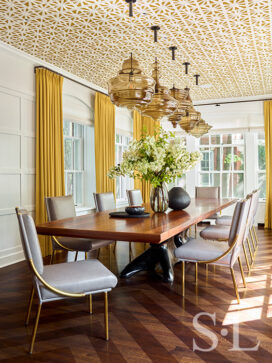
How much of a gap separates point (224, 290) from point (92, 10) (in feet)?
10.2

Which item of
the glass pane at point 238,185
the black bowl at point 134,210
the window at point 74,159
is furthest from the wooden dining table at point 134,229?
the glass pane at point 238,185

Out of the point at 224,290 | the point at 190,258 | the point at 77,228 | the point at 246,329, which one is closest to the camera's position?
the point at 246,329

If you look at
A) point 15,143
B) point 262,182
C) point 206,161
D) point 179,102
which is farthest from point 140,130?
point 15,143

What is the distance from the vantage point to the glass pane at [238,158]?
807 cm

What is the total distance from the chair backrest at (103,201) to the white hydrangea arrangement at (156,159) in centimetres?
106

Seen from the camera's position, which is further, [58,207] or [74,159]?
[74,159]

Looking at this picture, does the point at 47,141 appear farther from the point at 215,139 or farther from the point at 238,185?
the point at 238,185

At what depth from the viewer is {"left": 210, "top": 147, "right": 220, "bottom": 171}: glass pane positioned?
8.29 meters

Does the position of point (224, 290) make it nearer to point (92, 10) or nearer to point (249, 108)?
point (92, 10)

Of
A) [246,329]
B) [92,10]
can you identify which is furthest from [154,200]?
[92,10]

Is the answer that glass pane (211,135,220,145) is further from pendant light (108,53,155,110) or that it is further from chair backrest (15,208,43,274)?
chair backrest (15,208,43,274)

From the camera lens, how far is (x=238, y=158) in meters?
8.10

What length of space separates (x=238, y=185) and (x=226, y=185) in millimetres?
280

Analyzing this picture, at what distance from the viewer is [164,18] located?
3730mm
